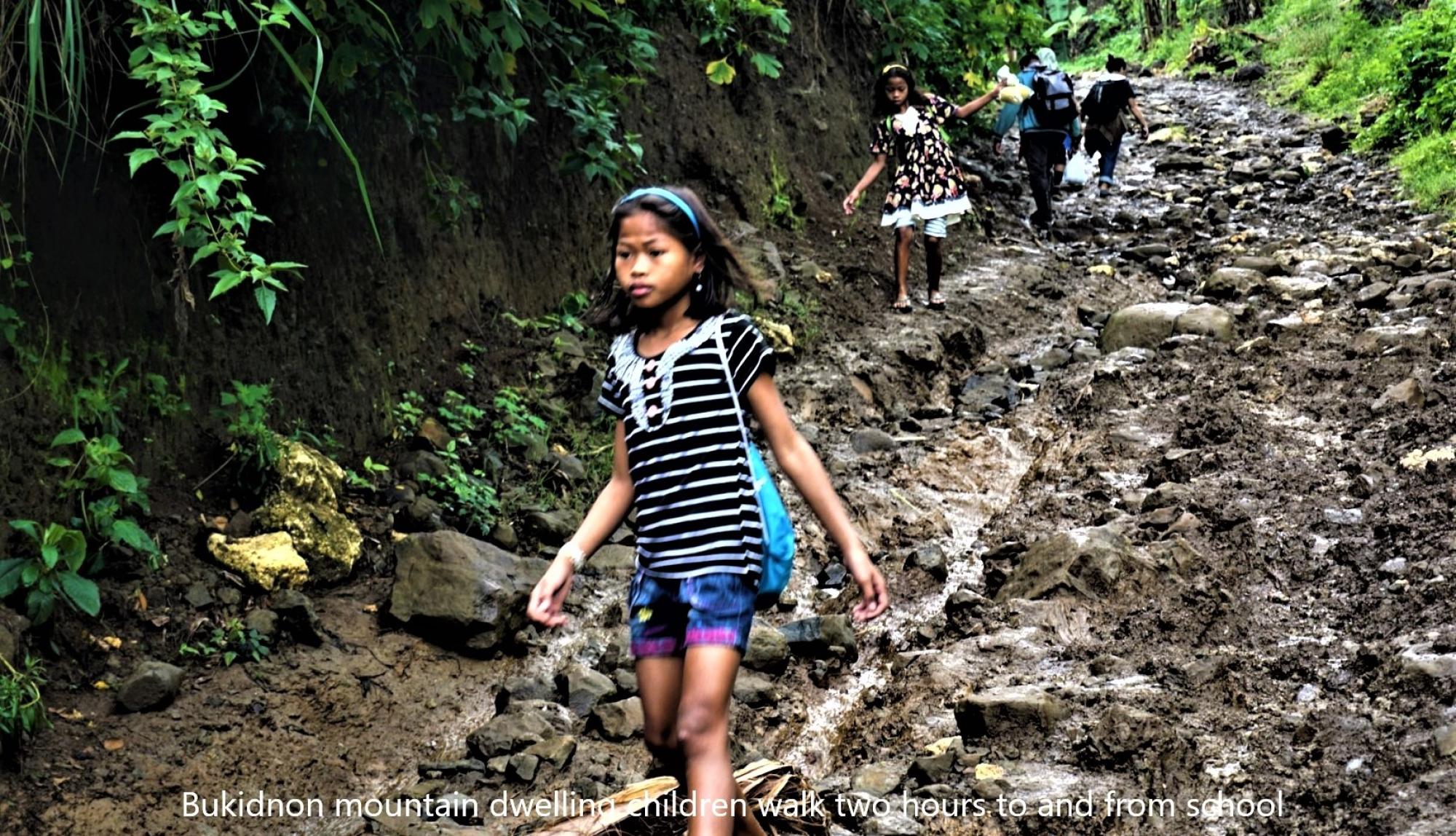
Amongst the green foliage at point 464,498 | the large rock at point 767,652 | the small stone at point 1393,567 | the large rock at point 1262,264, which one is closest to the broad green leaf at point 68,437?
the green foliage at point 464,498

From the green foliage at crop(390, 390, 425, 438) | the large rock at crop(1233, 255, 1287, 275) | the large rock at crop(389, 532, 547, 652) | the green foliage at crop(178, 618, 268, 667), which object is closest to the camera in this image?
the green foliage at crop(178, 618, 268, 667)

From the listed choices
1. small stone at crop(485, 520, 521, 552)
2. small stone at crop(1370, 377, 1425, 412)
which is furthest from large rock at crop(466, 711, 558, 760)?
small stone at crop(1370, 377, 1425, 412)

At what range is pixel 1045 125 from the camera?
11.8 m

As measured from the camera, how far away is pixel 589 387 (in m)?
6.52

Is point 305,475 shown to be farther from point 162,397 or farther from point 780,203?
point 780,203

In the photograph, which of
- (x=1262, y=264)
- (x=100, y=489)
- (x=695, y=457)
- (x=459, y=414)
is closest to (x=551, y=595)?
(x=695, y=457)

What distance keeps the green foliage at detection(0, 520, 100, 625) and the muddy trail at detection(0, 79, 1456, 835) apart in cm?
31

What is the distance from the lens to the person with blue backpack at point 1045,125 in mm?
11719

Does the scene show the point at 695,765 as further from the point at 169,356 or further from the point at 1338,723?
the point at 169,356

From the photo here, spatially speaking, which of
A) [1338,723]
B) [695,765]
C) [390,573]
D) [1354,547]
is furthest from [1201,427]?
[695,765]

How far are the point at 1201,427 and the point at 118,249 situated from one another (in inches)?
200

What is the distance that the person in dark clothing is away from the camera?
13.4 m

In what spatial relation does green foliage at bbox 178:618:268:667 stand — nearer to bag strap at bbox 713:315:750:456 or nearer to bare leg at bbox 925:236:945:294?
bag strap at bbox 713:315:750:456

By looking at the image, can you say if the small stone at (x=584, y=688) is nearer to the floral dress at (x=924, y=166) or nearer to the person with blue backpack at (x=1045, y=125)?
the floral dress at (x=924, y=166)
